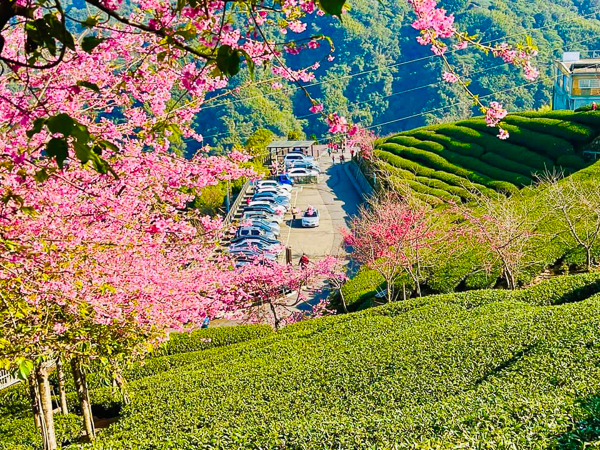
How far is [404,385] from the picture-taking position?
7914 mm

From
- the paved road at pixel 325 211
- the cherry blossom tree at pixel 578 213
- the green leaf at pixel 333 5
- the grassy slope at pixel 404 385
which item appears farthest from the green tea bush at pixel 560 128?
the green leaf at pixel 333 5

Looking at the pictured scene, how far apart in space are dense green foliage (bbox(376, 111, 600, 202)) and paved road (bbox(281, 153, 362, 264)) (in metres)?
3.98

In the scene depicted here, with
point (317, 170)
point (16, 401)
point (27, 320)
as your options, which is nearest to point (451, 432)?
point (27, 320)

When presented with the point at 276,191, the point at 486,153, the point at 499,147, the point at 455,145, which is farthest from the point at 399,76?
the point at 486,153

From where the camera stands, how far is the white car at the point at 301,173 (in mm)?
45406

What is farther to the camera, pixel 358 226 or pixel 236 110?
pixel 236 110

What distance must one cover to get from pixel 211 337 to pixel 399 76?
219 ft

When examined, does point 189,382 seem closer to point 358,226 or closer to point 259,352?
point 259,352

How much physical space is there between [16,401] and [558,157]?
26528 millimetres

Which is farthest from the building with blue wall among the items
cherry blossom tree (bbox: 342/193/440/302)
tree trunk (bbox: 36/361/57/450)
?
tree trunk (bbox: 36/361/57/450)

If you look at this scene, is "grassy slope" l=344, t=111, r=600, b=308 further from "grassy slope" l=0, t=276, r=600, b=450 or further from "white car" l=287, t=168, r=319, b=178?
"grassy slope" l=0, t=276, r=600, b=450

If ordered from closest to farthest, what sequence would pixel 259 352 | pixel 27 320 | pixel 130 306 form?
1. pixel 27 320
2. pixel 130 306
3. pixel 259 352

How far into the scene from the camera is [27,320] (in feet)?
23.0

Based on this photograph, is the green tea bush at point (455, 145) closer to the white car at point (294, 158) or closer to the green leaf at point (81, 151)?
the white car at point (294, 158)
